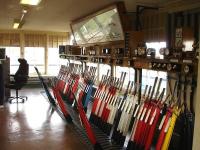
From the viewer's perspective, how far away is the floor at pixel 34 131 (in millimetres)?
4270

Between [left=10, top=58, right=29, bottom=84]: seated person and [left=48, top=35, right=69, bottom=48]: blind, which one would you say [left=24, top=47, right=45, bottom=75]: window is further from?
[left=10, top=58, right=29, bottom=84]: seated person

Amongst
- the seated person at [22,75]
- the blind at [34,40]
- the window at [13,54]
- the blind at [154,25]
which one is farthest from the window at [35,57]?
the blind at [154,25]

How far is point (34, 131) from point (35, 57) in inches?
268

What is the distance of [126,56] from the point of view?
4547mm

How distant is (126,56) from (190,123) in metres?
1.76

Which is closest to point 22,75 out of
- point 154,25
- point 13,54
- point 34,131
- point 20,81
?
point 20,81

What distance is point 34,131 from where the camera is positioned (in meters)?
5.05

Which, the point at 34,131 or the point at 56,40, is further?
the point at 56,40

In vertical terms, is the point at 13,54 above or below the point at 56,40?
below

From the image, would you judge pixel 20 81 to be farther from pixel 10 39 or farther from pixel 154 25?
pixel 154 25

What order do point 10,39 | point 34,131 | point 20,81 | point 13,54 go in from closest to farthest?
point 34,131 < point 20,81 < point 10,39 < point 13,54

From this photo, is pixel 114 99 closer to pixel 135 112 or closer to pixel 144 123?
pixel 135 112

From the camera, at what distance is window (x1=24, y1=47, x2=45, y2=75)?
11.3 m

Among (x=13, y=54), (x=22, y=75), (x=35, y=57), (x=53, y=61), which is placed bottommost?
(x=22, y=75)
